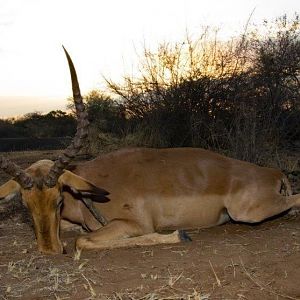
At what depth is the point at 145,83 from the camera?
13812 mm

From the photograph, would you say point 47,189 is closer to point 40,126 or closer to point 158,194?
point 158,194

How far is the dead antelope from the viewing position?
5685mm

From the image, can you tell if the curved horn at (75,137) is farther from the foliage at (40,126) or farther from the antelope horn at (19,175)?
the foliage at (40,126)

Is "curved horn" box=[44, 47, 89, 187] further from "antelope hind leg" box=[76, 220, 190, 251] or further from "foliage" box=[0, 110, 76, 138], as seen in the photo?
"foliage" box=[0, 110, 76, 138]

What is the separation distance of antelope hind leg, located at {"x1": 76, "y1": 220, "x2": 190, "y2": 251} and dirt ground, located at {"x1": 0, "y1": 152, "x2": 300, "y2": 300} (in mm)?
114

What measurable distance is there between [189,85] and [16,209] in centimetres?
642

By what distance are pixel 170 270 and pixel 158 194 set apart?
1.69 metres

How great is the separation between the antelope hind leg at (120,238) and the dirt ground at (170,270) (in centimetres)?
11

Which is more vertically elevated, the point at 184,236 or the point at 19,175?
the point at 19,175

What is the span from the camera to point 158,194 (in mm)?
6062

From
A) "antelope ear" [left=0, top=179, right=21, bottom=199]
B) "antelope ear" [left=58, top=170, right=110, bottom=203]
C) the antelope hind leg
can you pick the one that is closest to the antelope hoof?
the antelope hind leg

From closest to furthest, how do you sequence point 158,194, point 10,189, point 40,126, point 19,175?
point 19,175
point 10,189
point 158,194
point 40,126

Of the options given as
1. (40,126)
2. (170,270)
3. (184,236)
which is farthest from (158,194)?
(40,126)

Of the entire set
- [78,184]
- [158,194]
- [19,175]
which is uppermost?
[19,175]
